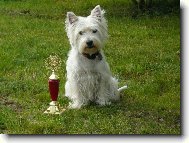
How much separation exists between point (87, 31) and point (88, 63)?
1.74 ft

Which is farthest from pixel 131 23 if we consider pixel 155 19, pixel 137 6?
pixel 137 6

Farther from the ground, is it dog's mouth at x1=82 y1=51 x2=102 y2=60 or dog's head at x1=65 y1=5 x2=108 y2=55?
dog's head at x1=65 y1=5 x2=108 y2=55

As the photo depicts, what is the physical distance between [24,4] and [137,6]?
381cm

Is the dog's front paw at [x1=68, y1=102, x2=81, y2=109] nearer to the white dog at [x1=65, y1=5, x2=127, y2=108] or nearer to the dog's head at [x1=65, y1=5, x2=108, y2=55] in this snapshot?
the white dog at [x1=65, y1=5, x2=127, y2=108]

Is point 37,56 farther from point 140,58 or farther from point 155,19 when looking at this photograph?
point 155,19

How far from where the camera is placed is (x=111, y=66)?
11570mm

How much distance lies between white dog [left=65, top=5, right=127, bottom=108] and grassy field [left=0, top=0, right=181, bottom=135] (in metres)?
0.19

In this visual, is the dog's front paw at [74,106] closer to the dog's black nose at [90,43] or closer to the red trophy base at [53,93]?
the red trophy base at [53,93]

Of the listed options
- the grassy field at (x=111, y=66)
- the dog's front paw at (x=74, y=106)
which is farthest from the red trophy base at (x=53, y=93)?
the dog's front paw at (x=74, y=106)

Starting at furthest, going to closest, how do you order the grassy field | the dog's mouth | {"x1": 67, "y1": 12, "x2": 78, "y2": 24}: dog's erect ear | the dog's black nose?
the dog's mouth, {"x1": 67, "y1": 12, "x2": 78, "y2": 24}: dog's erect ear, the dog's black nose, the grassy field

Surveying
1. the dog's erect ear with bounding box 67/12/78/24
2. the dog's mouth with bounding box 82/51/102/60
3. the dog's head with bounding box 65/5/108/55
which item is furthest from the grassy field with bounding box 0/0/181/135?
the dog's erect ear with bounding box 67/12/78/24

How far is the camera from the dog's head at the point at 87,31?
8703 mm

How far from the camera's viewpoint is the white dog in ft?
28.7

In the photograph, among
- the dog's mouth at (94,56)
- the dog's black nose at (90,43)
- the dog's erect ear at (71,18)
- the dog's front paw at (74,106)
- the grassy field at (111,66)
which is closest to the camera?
the grassy field at (111,66)
